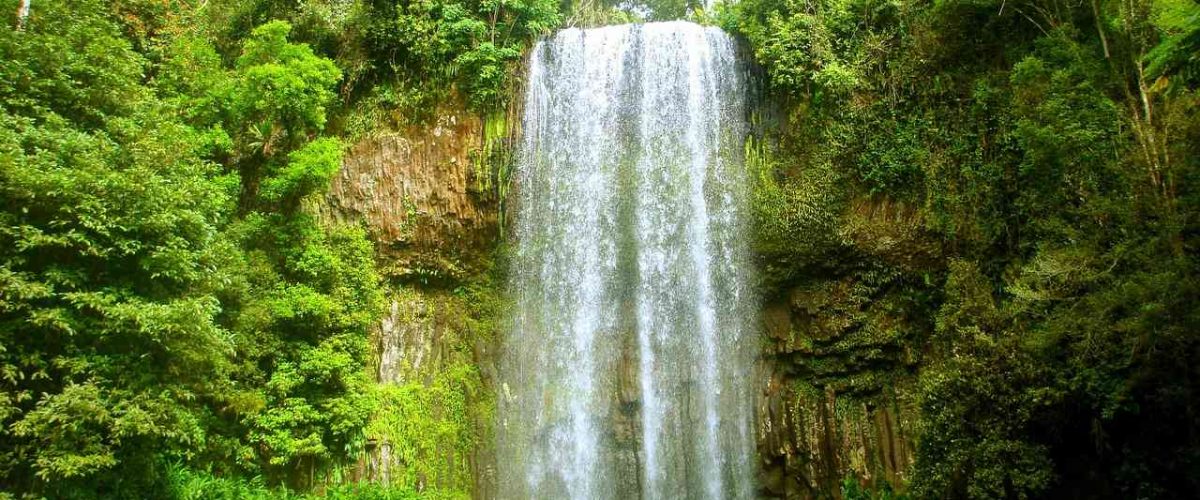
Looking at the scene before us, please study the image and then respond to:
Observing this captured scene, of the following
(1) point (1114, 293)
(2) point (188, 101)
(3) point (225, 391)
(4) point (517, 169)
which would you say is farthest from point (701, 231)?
(2) point (188, 101)

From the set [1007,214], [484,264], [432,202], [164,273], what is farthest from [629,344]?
[164,273]

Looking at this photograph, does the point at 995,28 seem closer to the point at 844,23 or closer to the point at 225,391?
the point at 844,23

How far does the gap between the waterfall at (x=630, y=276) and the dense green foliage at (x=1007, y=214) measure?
1171mm

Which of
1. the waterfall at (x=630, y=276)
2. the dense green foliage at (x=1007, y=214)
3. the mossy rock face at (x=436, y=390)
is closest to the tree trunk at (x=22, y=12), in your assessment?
the mossy rock face at (x=436, y=390)

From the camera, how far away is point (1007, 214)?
11367 millimetres

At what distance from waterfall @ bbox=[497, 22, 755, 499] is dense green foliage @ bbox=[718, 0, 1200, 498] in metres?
1.17

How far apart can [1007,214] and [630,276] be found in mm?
6867

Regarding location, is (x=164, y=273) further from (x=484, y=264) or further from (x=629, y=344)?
(x=629, y=344)

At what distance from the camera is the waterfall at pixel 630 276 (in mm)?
13414

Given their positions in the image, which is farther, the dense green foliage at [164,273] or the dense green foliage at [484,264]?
the dense green foliage at [164,273]

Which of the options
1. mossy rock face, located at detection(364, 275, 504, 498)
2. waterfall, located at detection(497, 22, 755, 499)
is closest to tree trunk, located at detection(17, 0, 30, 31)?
mossy rock face, located at detection(364, 275, 504, 498)

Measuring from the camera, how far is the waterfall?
1341 centimetres

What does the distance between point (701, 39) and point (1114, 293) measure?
947 centimetres

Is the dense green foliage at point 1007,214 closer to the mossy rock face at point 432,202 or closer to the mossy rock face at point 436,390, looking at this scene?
the mossy rock face at point 432,202
